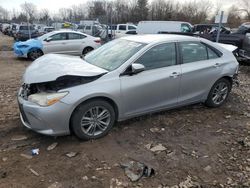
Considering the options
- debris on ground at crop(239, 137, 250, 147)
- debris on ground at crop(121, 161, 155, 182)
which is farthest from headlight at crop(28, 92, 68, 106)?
debris on ground at crop(239, 137, 250, 147)

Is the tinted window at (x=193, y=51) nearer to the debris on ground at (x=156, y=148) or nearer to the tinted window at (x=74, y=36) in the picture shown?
the debris on ground at (x=156, y=148)

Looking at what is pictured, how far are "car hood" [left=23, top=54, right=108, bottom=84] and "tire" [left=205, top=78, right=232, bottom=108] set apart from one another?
2504 mm

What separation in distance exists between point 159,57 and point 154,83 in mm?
506

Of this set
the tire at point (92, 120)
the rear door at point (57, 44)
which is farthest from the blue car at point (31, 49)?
the tire at point (92, 120)

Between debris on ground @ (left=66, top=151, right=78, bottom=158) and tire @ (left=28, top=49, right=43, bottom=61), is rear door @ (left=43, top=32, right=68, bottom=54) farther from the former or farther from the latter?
debris on ground @ (left=66, top=151, right=78, bottom=158)

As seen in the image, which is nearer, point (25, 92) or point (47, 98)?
point (47, 98)

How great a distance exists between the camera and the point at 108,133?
4.27 meters

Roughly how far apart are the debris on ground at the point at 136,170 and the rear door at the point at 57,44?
985 cm

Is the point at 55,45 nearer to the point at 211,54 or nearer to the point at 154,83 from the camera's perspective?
the point at 211,54

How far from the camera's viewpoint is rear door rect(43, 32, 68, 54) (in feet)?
39.7

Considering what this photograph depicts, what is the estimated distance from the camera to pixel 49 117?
360cm

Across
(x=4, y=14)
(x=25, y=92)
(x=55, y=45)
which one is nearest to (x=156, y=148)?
(x=25, y=92)

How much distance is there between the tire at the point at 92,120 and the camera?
3.80m

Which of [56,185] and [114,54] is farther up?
[114,54]
